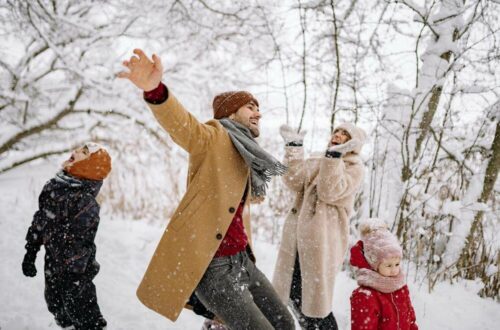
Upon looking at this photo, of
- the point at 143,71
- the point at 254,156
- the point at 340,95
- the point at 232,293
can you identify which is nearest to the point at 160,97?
the point at 143,71

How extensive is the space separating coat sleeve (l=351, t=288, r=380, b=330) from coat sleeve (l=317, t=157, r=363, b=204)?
0.67 metres

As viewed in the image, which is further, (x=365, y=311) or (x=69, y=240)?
(x=69, y=240)

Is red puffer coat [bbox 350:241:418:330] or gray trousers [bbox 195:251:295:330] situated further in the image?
red puffer coat [bbox 350:241:418:330]

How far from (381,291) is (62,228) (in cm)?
188

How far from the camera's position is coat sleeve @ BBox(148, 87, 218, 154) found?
59.6 inches

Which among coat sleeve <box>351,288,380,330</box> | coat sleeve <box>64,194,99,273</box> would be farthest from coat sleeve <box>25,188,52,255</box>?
coat sleeve <box>351,288,380,330</box>

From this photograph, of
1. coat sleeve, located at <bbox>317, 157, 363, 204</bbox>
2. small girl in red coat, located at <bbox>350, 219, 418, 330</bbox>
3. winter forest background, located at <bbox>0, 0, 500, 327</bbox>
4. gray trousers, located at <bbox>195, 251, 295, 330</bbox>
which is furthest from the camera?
winter forest background, located at <bbox>0, 0, 500, 327</bbox>

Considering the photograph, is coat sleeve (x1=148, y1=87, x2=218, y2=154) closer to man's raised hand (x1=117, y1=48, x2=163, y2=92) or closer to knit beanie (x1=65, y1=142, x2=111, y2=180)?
man's raised hand (x1=117, y1=48, x2=163, y2=92)

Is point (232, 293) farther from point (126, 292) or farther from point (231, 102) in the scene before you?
point (126, 292)

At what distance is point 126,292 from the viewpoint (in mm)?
3498

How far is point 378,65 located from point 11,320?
166 inches

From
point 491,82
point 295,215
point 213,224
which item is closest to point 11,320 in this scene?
point 213,224

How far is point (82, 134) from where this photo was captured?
7.12m

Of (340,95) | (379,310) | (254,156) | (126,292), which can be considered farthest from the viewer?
(340,95)
